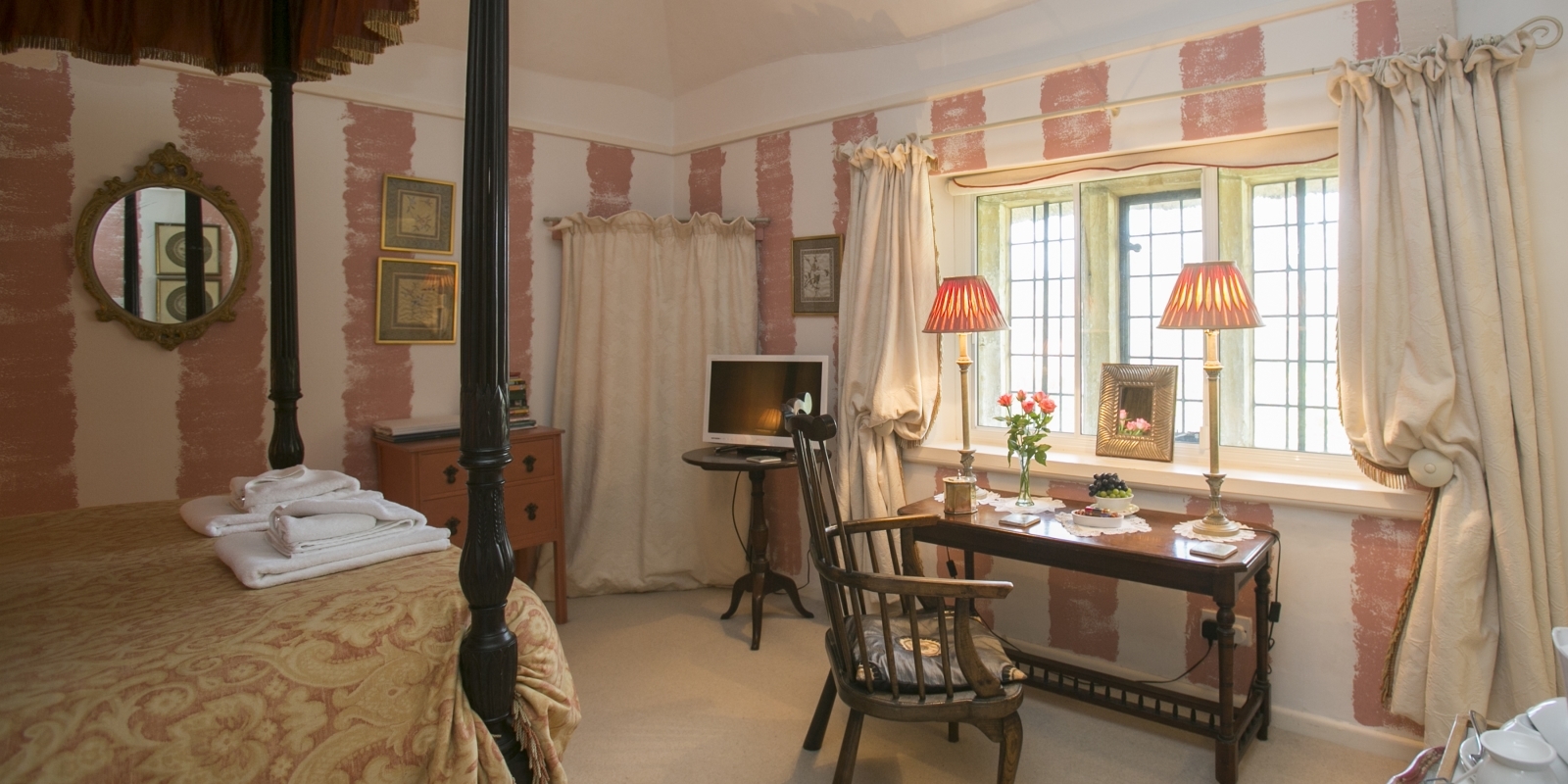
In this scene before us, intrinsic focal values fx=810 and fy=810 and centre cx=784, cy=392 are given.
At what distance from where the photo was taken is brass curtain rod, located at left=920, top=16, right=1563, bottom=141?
220 centimetres

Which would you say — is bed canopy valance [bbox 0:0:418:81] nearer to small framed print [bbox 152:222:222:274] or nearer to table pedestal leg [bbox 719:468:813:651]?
small framed print [bbox 152:222:222:274]

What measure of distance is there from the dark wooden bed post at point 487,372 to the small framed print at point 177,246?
2.33 meters

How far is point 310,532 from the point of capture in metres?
1.62

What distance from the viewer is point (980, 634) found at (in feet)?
7.61

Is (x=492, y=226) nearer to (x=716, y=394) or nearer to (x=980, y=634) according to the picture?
(x=980, y=634)

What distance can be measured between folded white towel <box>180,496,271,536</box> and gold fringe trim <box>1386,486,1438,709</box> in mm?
3031

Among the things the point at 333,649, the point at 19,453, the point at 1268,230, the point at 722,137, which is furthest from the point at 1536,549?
the point at 19,453

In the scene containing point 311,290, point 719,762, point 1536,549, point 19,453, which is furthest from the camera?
point 311,290

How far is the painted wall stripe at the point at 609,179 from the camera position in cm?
420

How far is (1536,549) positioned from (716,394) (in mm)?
2918

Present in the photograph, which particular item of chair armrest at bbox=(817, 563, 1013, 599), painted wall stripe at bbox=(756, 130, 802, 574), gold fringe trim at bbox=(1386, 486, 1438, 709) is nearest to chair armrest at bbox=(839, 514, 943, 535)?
chair armrest at bbox=(817, 563, 1013, 599)

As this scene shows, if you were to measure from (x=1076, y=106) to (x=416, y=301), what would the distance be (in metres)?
2.93

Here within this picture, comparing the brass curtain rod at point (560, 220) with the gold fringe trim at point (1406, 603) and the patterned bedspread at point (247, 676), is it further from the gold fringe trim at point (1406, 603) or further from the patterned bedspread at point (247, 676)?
the gold fringe trim at point (1406, 603)

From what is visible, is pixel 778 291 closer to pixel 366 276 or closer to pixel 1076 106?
pixel 1076 106
